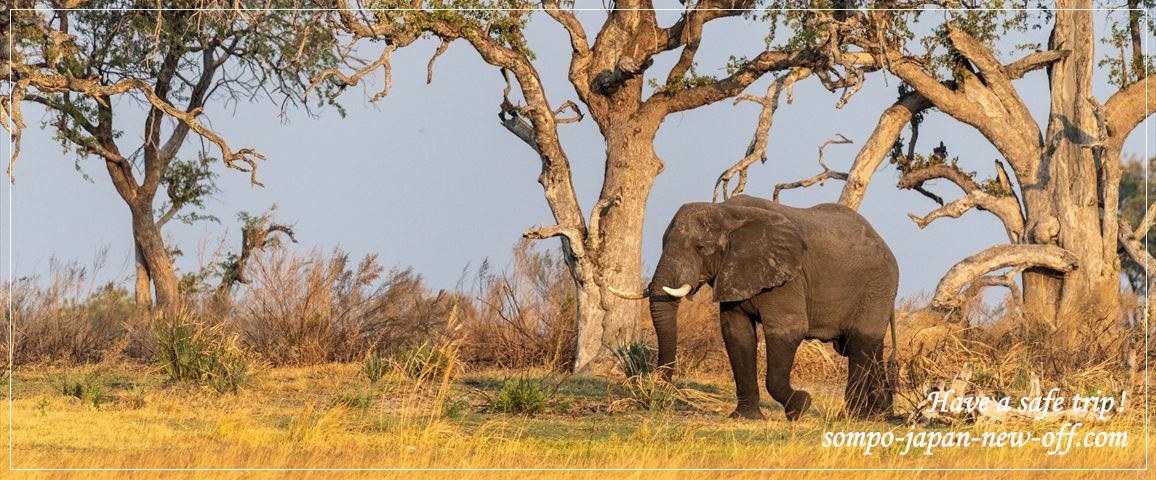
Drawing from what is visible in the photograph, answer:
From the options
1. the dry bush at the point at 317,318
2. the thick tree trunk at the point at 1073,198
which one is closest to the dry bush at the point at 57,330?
the dry bush at the point at 317,318

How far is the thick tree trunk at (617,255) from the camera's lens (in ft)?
60.5

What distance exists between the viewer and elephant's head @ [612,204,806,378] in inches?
499

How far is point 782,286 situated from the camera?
12.9m

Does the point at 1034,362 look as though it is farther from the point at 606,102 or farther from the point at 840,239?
the point at 606,102

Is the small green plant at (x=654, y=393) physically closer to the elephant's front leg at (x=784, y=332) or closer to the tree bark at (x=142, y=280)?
the elephant's front leg at (x=784, y=332)

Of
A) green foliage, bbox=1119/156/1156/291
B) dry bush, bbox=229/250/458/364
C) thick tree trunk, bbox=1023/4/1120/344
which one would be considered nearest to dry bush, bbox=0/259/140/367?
dry bush, bbox=229/250/458/364

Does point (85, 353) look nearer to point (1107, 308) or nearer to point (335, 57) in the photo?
point (335, 57)

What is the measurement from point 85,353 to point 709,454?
12.8 m

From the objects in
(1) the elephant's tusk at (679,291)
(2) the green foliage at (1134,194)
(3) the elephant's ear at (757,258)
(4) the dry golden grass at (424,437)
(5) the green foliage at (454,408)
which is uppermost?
(2) the green foliage at (1134,194)

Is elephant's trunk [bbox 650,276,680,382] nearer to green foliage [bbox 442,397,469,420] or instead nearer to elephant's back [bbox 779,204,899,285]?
elephant's back [bbox 779,204,899,285]

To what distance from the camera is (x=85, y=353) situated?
68.5 ft

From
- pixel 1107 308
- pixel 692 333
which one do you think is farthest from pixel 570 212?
pixel 1107 308

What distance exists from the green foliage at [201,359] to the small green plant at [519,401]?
10.3ft

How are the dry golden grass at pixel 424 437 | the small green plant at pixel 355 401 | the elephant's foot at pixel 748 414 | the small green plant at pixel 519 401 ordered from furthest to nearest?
the small green plant at pixel 355 401, the small green plant at pixel 519 401, the elephant's foot at pixel 748 414, the dry golden grass at pixel 424 437
